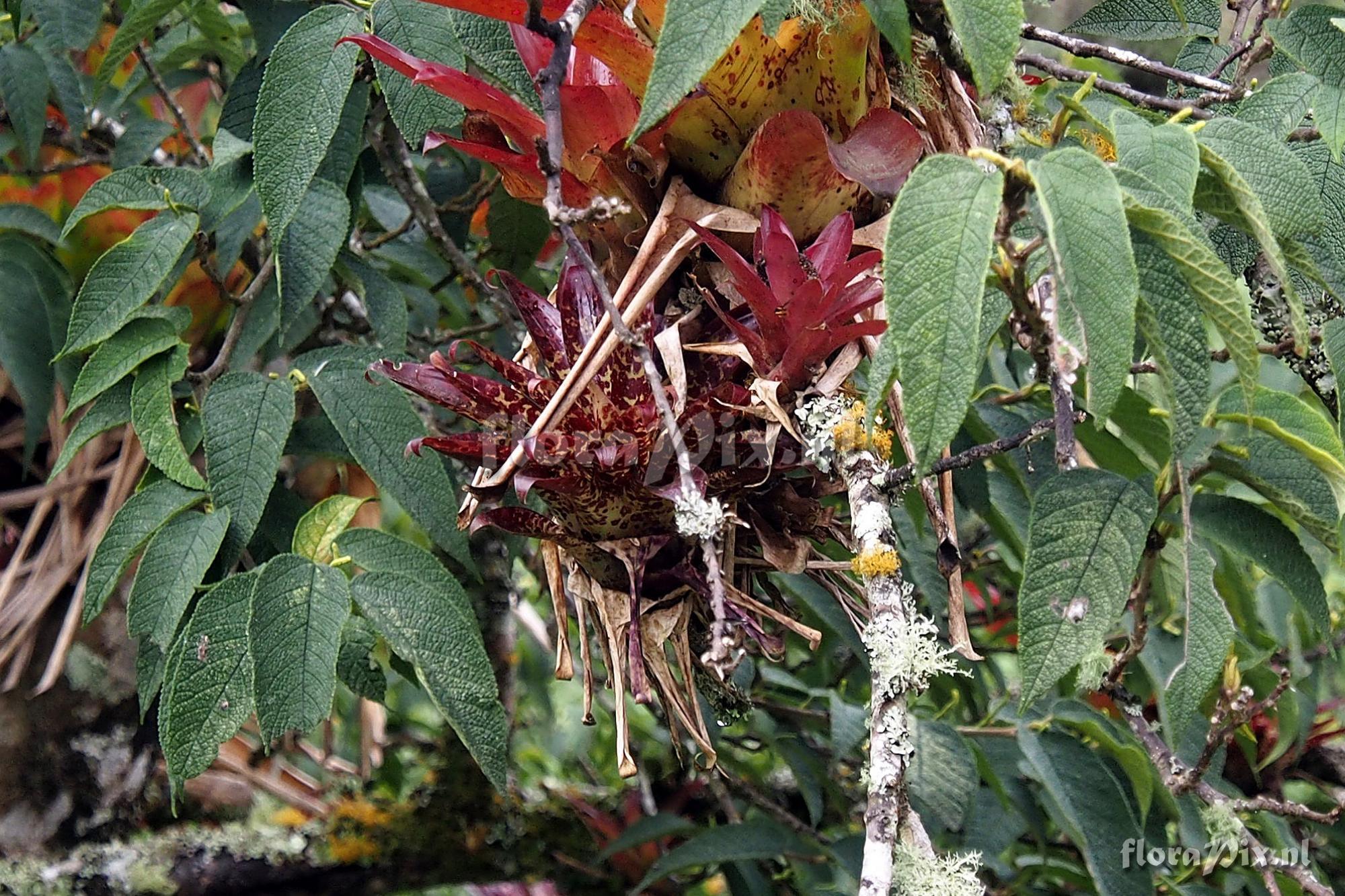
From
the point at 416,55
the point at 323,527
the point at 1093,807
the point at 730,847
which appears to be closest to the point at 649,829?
the point at 730,847

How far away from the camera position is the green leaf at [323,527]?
2.26 feet

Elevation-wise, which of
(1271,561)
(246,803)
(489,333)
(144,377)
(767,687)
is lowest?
(246,803)

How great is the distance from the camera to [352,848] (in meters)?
1.20

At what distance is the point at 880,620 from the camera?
43 cm

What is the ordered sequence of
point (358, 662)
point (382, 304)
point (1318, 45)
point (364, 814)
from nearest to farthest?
point (1318, 45)
point (358, 662)
point (382, 304)
point (364, 814)

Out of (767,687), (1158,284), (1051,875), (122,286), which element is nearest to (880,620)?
(1158,284)

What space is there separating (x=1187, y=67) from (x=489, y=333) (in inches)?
28.6

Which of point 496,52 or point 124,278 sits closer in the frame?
point 496,52

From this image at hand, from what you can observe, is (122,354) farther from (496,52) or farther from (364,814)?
(364,814)

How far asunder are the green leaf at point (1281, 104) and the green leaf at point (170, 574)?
0.63 meters

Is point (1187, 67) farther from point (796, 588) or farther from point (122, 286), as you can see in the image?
point (122, 286)

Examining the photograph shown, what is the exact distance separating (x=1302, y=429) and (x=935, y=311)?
37cm

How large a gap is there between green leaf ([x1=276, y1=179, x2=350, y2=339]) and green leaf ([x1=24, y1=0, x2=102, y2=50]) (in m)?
0.26

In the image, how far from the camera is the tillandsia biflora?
0.43 metres
